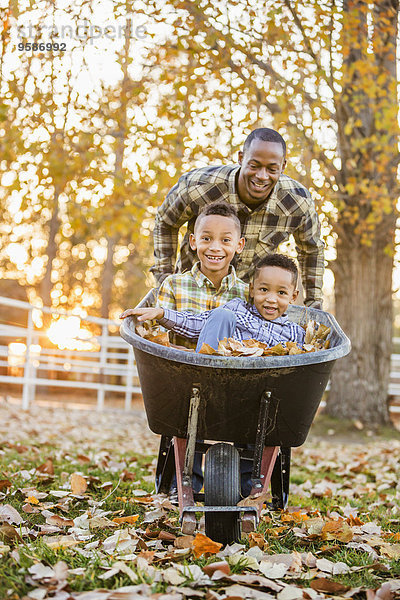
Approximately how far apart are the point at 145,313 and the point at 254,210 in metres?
1.12

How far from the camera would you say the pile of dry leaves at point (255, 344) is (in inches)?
→ 102

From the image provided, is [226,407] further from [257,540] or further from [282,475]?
[282,475]

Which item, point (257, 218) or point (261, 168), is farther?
point (257, 218)

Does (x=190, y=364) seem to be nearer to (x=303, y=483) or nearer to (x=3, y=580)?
(x=3, y=580)

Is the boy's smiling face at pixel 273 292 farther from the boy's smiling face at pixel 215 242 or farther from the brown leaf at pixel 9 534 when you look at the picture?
the brown leaf at pixel 9 534

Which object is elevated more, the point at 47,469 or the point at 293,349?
the point at 293,349

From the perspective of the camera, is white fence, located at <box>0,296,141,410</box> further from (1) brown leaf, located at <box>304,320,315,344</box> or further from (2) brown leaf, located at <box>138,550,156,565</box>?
(2) brown leaf, located at <box>138,550,156,565</box>

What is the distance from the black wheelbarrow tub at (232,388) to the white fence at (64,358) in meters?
5.45

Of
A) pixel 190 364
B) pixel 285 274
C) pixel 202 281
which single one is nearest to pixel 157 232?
pixel 202 281

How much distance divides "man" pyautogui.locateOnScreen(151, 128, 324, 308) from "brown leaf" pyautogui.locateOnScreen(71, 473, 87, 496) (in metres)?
1.21

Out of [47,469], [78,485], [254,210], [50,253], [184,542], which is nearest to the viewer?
[184,542]

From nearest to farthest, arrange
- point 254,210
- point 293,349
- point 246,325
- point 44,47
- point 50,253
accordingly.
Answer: point 293,349
point 246,325
point 254,210
point 44,47
point 50,253

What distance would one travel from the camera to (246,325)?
3.03 m

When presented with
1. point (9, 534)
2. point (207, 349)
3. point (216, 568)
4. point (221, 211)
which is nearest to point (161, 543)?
point (216, 568)
